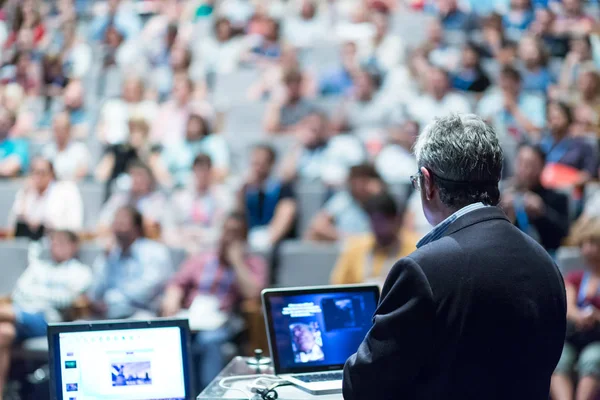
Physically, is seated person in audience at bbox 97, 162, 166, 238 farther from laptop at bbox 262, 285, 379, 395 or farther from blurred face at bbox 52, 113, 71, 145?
laptop at bbox 262, 285, 379, 395

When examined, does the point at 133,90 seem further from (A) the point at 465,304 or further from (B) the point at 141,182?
(A) the point at 465,304

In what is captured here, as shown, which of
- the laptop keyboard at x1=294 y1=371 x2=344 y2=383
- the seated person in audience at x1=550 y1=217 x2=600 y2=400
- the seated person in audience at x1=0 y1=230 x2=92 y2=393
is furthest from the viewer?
the seated person in audience at x1=0 y1=230 x2=92 y2=393

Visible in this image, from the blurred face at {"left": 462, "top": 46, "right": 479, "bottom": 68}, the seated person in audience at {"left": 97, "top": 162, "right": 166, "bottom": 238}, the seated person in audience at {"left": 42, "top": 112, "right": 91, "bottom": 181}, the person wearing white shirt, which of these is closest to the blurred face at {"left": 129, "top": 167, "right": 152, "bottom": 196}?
the seated person in audience at {"left": 97, "top": 162, "right": 166, "bottom": 238}

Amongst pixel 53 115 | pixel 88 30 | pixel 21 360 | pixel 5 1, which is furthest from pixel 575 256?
pixel 5 1

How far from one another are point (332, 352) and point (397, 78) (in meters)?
4.66

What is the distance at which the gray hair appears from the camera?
5.92 ft

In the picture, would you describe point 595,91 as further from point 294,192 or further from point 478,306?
point 478,306

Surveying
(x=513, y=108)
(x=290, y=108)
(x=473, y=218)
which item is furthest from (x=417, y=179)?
(x=290, y=108)

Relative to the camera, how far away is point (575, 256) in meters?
4.30

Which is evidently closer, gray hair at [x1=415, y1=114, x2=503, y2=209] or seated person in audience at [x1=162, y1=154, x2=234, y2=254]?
gray hair at [x1=415, y1=114, x2=503, y2=209]

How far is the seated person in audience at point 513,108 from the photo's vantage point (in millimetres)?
6141

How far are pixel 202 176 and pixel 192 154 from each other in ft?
2.32

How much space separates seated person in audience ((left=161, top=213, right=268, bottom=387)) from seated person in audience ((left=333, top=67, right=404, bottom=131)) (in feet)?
6.28

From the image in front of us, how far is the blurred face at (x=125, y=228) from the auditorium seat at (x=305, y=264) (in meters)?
0.88
